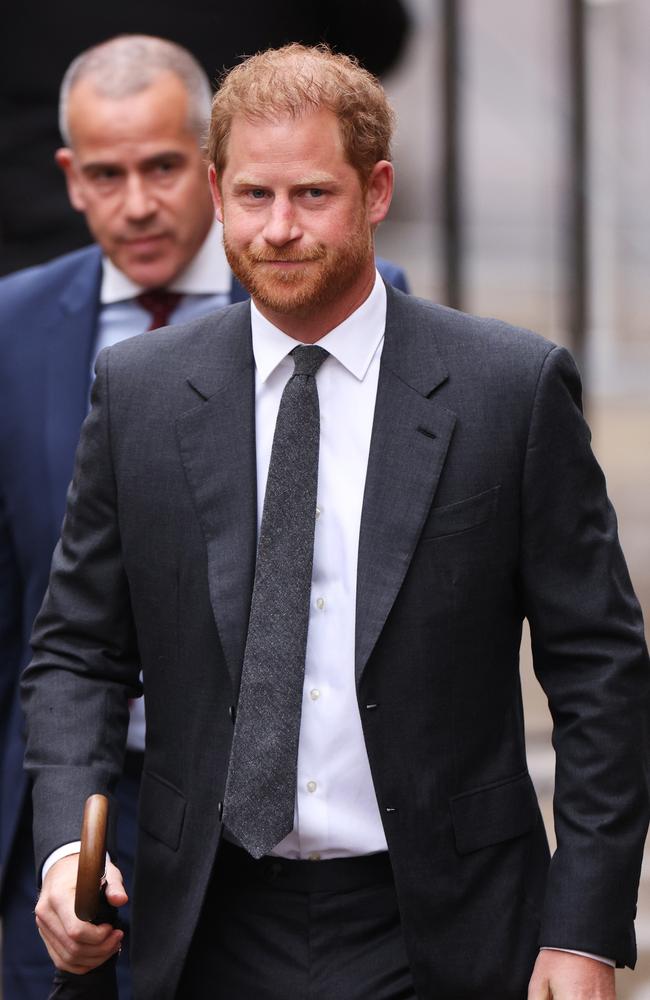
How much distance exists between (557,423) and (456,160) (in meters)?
8.84

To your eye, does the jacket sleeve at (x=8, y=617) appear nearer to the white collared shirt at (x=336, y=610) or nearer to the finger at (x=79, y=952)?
the white collared shirt at (x=336, y=610)

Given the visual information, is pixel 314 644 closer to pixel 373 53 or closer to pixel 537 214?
pixel 373 53

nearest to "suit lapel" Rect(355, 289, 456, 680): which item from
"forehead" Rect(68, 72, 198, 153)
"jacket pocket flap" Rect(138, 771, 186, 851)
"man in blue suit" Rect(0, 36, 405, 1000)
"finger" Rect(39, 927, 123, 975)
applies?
"jacket pocket flap" Rect(138, 771, 186, 851)

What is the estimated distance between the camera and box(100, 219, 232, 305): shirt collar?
405 cm

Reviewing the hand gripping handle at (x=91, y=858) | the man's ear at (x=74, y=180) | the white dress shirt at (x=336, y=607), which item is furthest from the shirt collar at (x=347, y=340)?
the man's ear at (x=74, y=180)

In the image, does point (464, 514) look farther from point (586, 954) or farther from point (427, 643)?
point (586, 954)

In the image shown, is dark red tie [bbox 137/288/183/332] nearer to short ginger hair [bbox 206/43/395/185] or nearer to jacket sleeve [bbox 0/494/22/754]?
jacket sleeve [bbox 0/494/22/754]

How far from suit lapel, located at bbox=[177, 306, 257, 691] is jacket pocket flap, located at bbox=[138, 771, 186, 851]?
231mm

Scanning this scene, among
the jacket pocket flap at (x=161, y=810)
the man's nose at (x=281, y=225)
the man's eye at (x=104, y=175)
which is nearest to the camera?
the man's nose at (x=281, y=225)

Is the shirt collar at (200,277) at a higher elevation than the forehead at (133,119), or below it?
below

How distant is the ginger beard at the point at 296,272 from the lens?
9.43 ft

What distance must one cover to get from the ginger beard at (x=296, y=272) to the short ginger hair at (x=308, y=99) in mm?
121

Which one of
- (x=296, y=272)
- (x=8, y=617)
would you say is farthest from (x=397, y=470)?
(x=8, y=617)

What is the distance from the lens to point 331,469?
301cm
